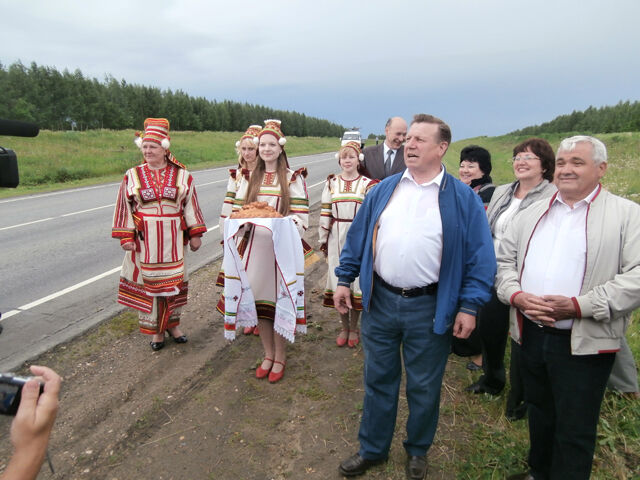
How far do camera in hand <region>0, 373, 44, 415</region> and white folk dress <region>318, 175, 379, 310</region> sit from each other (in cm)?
323

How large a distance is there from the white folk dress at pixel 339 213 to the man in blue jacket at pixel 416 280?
1.47 metres

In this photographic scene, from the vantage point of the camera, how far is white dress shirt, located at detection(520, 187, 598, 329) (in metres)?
2.20

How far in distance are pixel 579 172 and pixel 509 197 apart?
1.29 m

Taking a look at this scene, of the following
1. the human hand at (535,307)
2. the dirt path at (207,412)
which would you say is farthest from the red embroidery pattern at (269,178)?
the human hand at (535,307)

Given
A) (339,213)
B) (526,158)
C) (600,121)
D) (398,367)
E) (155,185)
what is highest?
(600,121)

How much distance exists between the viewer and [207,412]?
3.14m

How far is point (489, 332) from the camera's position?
335cm

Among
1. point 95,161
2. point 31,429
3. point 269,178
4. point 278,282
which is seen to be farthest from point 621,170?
point 95,161

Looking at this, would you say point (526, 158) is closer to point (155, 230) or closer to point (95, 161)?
point (155, 230)

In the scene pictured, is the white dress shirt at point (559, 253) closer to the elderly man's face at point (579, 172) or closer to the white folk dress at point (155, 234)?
the elderly man's face at point (579, 172)

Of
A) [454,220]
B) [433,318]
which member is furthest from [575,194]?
[433,318]

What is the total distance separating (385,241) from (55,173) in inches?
720

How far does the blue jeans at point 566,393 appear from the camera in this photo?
7.22 ft

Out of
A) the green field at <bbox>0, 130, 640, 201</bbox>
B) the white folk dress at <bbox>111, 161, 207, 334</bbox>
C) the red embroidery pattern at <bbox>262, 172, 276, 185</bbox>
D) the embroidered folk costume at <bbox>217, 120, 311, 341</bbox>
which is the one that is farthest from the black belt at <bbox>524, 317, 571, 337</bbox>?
the green field at <bbox>0, 130, 640, 201</bbox>
